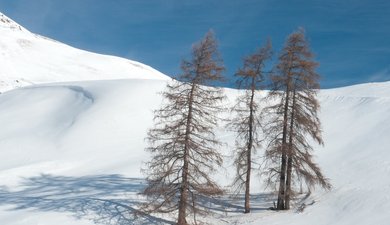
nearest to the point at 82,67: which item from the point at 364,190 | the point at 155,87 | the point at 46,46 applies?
the point at 46,46

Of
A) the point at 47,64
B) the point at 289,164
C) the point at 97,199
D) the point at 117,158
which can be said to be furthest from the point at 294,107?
the point at 47,64

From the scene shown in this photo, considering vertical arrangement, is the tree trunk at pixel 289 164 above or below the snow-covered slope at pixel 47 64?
below

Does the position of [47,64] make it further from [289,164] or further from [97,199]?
[289,164]

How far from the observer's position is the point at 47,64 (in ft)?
491

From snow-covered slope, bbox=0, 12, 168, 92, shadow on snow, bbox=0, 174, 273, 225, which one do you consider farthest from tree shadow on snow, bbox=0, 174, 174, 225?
snow-covered slope, bbox=0, 12, 168, 92

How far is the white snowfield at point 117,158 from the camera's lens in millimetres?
23172

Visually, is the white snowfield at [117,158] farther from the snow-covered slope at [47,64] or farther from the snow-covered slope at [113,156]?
the snow-covered slope at [47,64]

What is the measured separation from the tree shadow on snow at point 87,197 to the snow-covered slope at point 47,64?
295 ft

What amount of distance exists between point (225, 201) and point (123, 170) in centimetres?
1232

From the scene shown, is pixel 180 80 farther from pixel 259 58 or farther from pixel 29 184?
pixel 29 184

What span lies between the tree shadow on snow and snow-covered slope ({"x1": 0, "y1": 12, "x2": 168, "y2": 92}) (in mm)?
89997

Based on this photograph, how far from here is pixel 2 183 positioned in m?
33.2

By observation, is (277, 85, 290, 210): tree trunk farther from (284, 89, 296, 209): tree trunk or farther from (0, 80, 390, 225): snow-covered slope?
(0, 80, 390, 225): snow-covered slope

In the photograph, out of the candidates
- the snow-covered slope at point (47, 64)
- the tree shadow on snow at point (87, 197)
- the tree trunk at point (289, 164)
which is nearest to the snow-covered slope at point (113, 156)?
the tree shadow on snow at point (87, 197)
